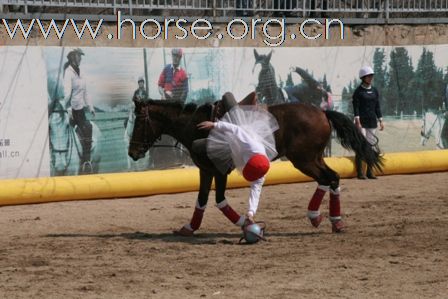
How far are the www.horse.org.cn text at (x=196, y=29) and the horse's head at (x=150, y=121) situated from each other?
13.5ft

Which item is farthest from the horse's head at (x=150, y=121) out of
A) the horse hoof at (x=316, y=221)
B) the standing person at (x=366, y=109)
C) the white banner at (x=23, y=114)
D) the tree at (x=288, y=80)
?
the tree at (x=288, y=80)

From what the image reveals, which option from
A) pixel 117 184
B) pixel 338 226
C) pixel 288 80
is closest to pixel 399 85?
pixel 288 80

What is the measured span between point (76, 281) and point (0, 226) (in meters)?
3.80

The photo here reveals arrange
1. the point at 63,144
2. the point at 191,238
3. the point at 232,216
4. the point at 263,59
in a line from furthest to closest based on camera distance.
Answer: the point at 263,59
the point at 63,144
the point at 191,238
the point at 232,216

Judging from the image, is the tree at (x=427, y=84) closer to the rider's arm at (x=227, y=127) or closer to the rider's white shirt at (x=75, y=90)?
the rider's white shirt at (x=75, y=90)

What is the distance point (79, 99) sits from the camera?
1535 cm

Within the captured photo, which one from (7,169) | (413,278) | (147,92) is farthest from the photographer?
(147,92)

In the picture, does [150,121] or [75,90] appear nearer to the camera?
[150,121]

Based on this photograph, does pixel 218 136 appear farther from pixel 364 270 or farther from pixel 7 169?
pixel 7 169

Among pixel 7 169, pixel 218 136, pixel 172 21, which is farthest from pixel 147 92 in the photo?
pixel 218 136

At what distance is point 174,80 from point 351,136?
17.2 ft

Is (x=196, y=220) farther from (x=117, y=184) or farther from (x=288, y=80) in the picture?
(x=288, y=80)

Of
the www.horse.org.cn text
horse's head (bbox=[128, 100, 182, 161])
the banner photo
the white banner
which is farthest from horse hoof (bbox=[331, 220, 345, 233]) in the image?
the www.horse.org.cn text

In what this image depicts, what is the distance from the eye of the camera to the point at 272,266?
942 cm
